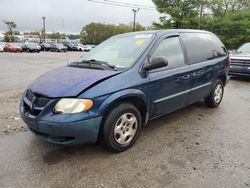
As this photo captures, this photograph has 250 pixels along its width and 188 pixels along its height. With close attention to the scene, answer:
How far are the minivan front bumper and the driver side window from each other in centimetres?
149

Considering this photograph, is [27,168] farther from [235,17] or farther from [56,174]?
[235,17]

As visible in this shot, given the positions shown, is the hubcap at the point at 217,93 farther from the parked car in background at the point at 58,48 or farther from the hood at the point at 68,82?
the parked car in background at the point at 58,48

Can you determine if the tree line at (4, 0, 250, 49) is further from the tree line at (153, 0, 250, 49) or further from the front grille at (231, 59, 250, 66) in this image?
the front grille at (231, 59, 250, 66)

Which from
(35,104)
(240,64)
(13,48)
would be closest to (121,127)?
(35,104)

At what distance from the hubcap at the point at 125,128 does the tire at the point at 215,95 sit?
8.23 ft

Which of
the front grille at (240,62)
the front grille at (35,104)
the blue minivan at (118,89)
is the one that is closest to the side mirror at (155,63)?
the blue minivan at (118,89)

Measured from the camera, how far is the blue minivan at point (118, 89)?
8.94 ft

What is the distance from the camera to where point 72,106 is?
2701 millimetres

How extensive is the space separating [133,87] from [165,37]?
3.98 feet

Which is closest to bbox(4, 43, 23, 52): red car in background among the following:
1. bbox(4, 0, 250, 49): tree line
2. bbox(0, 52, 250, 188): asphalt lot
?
bbox(4, 0, 250, 49): tree line

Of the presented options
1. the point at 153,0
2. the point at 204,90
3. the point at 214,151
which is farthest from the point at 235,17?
the point at 214,151

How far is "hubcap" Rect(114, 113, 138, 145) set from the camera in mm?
3080

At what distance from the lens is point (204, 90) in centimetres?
465

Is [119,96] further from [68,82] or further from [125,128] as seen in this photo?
[68,82]
